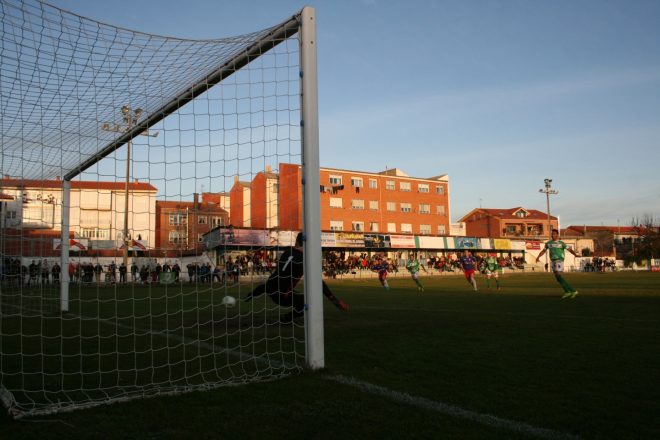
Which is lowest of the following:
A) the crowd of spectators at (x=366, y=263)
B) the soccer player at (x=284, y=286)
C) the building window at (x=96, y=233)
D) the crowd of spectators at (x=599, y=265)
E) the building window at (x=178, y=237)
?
the crowd of spectators at (x=599, y=265)

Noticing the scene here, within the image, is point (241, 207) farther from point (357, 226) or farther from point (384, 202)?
point (384, 202)

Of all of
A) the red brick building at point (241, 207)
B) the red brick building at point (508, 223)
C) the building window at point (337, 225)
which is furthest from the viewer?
the red brick building at point (508, 223)

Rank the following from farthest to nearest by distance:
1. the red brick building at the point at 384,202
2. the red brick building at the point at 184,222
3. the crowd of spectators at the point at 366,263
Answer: the red brick building at the point at 384,202
the crowd of spectators at the point at 366,263
the red brick building at the point at 184,222

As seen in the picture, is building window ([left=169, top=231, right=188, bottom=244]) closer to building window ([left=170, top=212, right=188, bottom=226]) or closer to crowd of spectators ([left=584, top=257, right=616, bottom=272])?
building window ([left=170, top=212, right=188, bottom=226])

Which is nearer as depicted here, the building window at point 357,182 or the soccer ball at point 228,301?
the soccer ball at point 228,301

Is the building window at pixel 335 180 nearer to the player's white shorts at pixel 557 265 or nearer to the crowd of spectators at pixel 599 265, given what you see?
the crowd of spectators at pixel 599 265

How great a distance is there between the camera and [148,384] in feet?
15.6

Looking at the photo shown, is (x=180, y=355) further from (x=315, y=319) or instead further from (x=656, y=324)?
(x=656, y=324)

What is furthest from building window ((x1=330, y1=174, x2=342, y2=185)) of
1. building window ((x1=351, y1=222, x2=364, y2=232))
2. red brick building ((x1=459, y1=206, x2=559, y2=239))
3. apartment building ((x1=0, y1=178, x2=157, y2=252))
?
apartment building ((x1=0, y1=178, x2=157, y2=252))

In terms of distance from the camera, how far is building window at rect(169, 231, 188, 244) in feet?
30.9

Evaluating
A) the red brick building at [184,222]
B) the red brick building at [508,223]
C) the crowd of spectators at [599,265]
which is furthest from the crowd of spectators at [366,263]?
the red brick building at [184,222]

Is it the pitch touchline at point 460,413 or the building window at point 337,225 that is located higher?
the building window at point 337,225

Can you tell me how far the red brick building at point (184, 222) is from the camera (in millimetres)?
7709

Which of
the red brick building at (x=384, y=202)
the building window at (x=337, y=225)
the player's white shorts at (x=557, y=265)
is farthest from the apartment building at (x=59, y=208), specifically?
the building window at (x=337, y=225)
